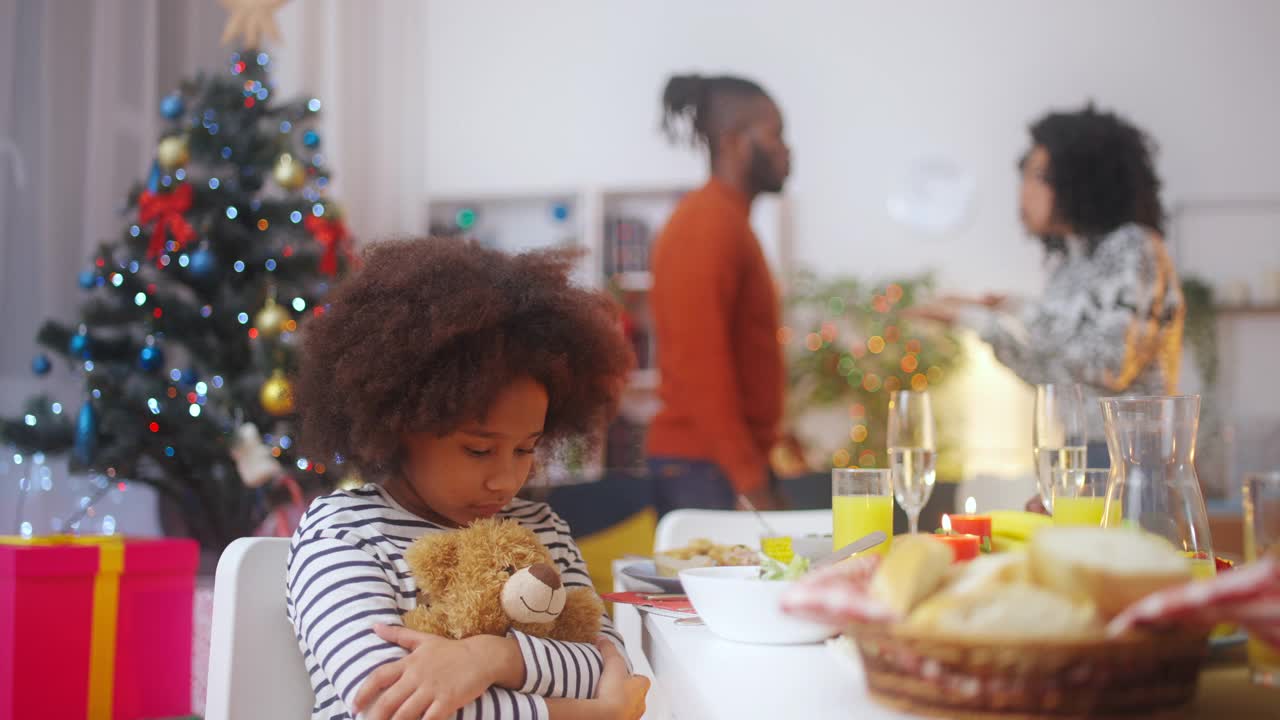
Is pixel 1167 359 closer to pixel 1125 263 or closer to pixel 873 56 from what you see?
pixel 1125 263

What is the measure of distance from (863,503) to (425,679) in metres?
0.48

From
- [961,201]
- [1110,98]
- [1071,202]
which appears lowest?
[1071,202]

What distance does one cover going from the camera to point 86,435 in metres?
2.47

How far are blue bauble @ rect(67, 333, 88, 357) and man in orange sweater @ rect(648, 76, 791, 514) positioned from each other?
132 centimetres

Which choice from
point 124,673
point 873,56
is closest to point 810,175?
point 873,56

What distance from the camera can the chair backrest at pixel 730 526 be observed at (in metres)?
1.79

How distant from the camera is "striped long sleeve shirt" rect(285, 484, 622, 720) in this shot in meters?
0.91

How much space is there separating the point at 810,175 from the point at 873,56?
0.66m

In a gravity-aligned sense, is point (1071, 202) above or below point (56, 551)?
above

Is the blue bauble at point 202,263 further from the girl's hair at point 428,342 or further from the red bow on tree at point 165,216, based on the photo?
the girl's hair at point 428,342

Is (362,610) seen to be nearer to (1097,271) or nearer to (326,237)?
(1097,271)

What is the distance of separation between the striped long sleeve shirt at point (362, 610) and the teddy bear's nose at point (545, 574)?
5cm

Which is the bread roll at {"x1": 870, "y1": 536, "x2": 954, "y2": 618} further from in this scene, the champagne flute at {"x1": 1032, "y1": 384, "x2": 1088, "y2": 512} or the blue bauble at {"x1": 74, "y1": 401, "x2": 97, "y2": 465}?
the blue bauble at {"x1": 74, "y1": 401, "x2": 97, "y2": 465}

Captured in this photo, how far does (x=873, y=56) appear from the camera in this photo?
17.5ft
